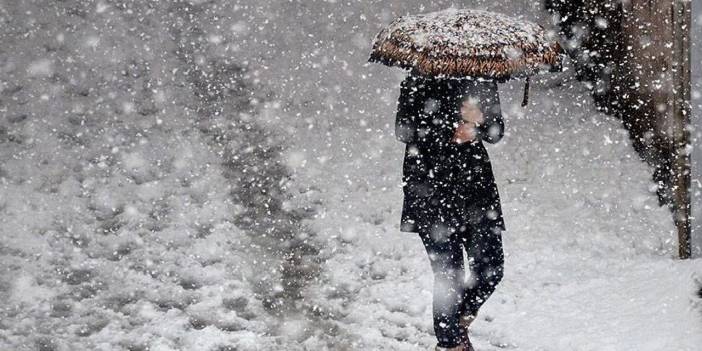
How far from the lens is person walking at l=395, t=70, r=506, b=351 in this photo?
4.25 metres

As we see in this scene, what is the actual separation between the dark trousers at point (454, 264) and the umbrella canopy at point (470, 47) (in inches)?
34.8

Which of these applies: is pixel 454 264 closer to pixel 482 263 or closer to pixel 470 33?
pixel 482 263

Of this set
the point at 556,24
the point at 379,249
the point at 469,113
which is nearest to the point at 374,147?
the point at 379,249

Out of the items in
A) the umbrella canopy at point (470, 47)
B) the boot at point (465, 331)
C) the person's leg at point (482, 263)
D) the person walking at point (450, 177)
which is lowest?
the boot at point (465, 331)

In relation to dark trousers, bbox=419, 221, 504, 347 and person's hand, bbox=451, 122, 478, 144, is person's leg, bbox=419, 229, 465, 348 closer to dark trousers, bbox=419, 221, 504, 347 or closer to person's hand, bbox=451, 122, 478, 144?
dark trousers, bbox=419, 221, 504, 347

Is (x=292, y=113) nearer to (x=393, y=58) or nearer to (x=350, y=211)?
(x=350, y=211)

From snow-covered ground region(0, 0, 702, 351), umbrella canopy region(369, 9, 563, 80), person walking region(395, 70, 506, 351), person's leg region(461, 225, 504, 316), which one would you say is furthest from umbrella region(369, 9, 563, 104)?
snow-covered ground region(0, 0, 702, 351)

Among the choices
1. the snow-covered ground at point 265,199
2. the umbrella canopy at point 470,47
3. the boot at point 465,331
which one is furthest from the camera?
the snow-covered ground at point 265,199

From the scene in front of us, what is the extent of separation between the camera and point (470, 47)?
4.08 metres

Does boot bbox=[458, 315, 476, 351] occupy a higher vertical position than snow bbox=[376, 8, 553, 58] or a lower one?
lower

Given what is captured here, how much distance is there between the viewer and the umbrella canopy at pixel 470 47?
4.04 meters

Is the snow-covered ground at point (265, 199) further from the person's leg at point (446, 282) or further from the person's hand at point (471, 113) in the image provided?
the person's hand at point (471, 113)

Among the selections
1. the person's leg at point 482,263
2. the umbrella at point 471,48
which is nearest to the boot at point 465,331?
the person's leg at point 482,263

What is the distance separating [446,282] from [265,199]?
3366mm
